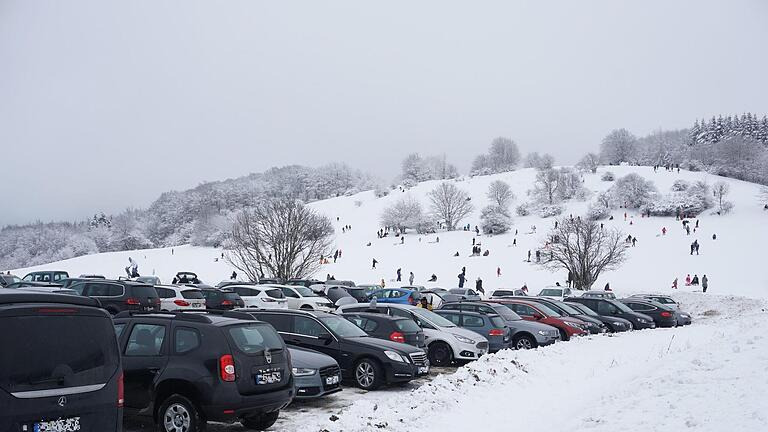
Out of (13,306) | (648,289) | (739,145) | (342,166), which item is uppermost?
(342,166)

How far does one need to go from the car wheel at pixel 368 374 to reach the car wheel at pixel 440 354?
3.68 m

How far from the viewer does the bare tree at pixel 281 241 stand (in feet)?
129

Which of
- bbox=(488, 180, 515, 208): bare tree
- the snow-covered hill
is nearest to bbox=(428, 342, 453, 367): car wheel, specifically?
the snow-covered hill

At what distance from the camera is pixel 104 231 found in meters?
130

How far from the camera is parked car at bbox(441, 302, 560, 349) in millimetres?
17406

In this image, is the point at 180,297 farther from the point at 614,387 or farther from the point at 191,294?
the point at 614,387

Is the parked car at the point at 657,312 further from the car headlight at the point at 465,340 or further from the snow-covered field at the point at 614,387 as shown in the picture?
the car headlight at the point at 465,340

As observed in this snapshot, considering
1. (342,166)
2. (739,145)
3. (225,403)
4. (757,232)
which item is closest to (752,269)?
(757,232)

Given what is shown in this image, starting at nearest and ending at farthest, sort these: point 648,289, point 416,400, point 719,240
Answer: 1. point 416,400
2. point 648,289
3. point 719,240

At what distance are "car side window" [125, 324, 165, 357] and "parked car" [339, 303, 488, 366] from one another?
8001mm

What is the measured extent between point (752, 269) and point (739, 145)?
7077cm

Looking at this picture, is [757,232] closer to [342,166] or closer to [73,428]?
[73,428]

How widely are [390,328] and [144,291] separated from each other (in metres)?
10.0

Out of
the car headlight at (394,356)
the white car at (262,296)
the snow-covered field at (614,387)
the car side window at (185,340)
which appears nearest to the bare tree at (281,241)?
the white car at (262,296)
